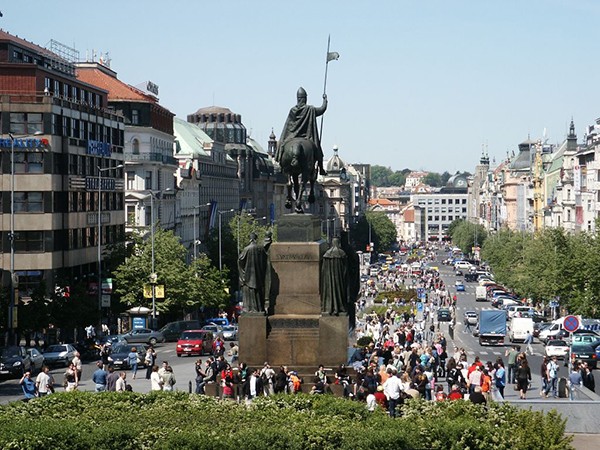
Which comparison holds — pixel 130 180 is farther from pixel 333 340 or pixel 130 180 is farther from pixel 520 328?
pixel 333 340

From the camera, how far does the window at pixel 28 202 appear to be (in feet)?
290

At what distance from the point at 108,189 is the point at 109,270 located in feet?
36.2

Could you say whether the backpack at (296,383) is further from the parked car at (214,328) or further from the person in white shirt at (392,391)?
the parked car at (214,328)

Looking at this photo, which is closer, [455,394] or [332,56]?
[455,394]

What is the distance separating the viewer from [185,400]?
105 feet

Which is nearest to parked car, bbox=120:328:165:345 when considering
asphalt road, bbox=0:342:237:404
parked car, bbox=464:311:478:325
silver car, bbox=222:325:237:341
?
silver car, bbox=222:325:237:341

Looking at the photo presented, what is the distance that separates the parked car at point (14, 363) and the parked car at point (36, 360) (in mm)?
431

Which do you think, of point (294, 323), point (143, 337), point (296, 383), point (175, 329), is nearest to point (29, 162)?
point (175, 329)

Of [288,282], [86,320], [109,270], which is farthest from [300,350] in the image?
[109,270]

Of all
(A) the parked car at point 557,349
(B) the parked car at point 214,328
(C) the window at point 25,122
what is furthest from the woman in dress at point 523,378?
(C) the window at point 25,122

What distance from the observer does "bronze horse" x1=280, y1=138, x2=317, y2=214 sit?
39.3 metres

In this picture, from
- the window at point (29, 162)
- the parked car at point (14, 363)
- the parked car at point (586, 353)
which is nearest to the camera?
the parked car at point (14, 363)

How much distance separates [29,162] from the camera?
291 feet

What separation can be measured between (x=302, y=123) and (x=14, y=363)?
2387 centimetres
